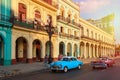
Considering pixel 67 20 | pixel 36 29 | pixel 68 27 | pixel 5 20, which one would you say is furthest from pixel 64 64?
pixel 68 27

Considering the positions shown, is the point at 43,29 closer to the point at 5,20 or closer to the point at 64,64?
the point at 5,20

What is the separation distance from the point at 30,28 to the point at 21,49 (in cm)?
342

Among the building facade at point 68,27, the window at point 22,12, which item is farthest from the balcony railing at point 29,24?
the building facade at point 68,27

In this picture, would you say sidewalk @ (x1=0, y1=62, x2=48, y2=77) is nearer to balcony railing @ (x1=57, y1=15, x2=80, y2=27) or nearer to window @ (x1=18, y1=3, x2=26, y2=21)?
window @ (x1=18, y1=3, x2=26, y2=21)

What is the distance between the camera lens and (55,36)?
39.5 m

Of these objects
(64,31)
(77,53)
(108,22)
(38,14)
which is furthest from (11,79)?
(108,22)

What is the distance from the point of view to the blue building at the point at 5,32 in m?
26.9

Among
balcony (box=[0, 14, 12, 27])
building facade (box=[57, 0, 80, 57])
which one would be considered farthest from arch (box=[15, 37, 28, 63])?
building facade (box=[57, 0, 80, 57])

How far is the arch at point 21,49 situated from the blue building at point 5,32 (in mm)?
4517

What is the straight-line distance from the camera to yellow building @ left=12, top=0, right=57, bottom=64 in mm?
29448

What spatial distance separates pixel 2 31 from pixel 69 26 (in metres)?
21.0

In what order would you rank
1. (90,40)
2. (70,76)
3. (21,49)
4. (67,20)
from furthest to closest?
1. (90,40)
2. (67,20)
3. (21,49)
4. (70,76)

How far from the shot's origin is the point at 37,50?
37.6 meters

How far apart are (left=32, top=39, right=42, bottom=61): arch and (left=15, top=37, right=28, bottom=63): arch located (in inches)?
95.8
